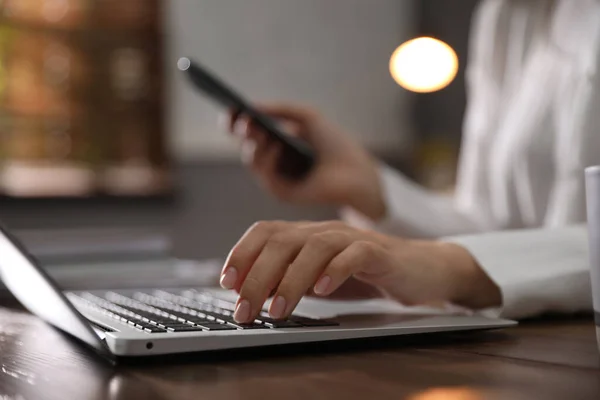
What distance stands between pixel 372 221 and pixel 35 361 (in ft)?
2.64

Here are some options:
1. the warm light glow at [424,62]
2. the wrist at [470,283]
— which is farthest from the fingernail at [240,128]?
the warm light glow at [424,62]

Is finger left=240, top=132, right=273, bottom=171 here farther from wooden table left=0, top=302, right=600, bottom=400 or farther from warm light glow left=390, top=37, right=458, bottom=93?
warm light glow left=390, top=37, right=458, bottom=93

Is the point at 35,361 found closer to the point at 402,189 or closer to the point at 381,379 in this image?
the point at 381,379

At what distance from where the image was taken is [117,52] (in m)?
Answer: 2.70

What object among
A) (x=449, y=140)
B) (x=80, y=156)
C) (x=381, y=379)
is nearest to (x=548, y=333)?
(x=381, y=379)

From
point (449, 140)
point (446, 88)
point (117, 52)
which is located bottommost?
point (449, 140)

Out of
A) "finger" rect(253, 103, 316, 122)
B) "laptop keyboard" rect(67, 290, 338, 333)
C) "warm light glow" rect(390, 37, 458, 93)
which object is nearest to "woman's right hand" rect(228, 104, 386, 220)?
"finger" rect(253, 103, 316, 122)

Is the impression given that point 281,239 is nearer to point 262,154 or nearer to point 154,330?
point 154,330

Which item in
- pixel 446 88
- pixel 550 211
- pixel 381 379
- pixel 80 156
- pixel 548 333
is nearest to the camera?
pixel 381 379

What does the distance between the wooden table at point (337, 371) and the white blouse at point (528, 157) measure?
139 mm

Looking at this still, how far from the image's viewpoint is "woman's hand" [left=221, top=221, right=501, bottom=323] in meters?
0.48

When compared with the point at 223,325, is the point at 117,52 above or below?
above

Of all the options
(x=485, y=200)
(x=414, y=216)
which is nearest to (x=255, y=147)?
(x=414, y=216)

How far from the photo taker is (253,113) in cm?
98
